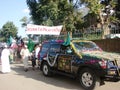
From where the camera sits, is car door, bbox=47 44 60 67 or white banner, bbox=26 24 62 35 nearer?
car door, bbox=47 44 60 67

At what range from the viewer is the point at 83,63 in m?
10.1

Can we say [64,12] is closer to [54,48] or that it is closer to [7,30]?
[54,48]

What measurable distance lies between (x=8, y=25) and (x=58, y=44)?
99.8 m

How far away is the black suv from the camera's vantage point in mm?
9500

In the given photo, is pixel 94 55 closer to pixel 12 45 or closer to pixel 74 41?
pixel 74 41

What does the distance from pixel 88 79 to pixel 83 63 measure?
62cm

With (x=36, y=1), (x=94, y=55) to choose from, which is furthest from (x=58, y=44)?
(x=36, y=1)

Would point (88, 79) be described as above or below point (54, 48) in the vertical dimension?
below

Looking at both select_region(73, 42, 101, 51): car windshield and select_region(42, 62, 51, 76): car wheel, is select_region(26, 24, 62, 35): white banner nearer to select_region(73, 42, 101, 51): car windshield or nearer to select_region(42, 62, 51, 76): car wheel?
select_region(42, 62, 51, 76): car wheel

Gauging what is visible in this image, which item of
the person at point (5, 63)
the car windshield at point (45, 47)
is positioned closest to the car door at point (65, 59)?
the car windshield at point (45, 47)

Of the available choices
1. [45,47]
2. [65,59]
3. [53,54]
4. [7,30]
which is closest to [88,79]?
[65,59]

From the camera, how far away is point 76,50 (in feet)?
35.8

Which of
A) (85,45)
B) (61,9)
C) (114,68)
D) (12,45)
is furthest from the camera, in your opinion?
(61,9)

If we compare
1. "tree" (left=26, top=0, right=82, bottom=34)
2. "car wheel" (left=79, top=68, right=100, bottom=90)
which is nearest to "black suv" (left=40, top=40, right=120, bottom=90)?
"car wheel" (left=79, top=68, right=100, bottom=90)
